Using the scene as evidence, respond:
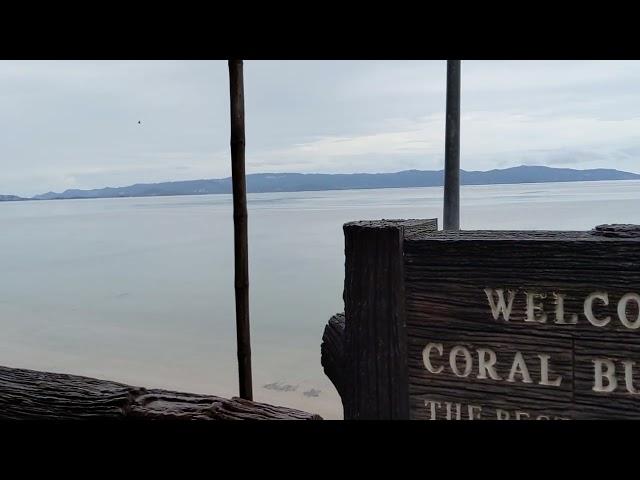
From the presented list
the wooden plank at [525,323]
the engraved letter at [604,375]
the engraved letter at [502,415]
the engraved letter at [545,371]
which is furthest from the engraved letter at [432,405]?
the engraved letter at [604,375]

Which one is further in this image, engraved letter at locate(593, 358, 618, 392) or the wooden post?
the wooden post

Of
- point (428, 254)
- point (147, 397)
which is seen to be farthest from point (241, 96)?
point (428, 254)

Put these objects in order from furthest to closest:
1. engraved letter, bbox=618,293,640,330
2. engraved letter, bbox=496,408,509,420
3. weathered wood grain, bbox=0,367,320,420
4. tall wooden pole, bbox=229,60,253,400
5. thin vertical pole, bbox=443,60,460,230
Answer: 1. thin vertical pole, bbox=443,60,460,230
2. tall wooden pole, bbox=229,60,253,400
3. weathered wood grain, bbox=0,367,320,420
4. engraved letter, bbox=496,408,509,420
5. engraved letter, bbox=618,293,640,330

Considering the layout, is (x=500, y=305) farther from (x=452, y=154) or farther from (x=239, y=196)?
(x=452, y=154)

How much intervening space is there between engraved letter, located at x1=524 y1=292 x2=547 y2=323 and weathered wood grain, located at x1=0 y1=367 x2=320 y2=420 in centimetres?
86

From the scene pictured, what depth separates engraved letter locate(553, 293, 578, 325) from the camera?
4.35 feet

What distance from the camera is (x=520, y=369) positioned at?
54.1 inches

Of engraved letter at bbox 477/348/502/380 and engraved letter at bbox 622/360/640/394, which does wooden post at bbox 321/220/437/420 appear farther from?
engraved letter at bbox 622/360/640/394

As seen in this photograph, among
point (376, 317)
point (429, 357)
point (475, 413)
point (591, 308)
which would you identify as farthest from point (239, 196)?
point (591, 308)

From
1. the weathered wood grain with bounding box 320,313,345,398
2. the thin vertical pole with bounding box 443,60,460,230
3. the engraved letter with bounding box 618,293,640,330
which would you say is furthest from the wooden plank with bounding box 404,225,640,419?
the thin vertical pole with bounding box 443,60,460,230

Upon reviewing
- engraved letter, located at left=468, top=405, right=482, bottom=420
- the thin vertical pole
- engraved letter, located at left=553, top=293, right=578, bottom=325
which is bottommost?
engraved letter, located at left=468, top=405, right=482, bottom=420

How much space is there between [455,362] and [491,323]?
128mm
